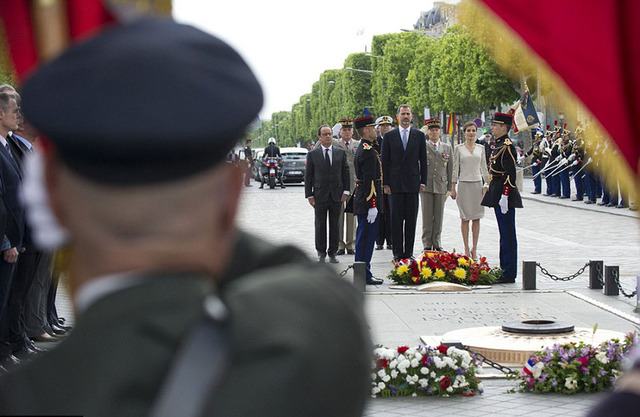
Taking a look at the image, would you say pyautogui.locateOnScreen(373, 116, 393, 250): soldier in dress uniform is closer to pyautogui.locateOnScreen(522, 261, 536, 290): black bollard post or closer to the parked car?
pyautogui.locateOnScreen(522, 261, 536, 290): black bollard post

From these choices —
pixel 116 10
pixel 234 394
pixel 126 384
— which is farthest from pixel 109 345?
pixel 116 10

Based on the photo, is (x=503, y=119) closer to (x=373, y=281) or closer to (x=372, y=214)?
(x=372, y=214)

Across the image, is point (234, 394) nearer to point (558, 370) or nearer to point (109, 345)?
point (109, 345)

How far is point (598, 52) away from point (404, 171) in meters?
13.0

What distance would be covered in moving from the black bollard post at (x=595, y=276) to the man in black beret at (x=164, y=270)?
11.7 meters

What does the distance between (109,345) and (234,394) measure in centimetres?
16

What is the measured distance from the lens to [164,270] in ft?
4.24

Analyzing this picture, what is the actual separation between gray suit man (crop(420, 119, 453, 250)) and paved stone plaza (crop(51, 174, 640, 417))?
2.67 feet

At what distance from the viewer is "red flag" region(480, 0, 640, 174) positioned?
1.42 metres

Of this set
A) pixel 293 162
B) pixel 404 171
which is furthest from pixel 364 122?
pixel 293 162

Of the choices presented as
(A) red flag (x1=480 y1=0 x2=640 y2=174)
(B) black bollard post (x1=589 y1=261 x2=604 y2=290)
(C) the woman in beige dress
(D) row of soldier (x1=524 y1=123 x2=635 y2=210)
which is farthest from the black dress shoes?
(D) row of soldier (x1=524 y1=123 x2=635 y2=210)

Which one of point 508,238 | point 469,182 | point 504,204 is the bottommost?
point 508,238

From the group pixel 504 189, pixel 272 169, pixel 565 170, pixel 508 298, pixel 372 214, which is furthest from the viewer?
pixel 272 169

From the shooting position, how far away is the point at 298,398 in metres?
1.25
